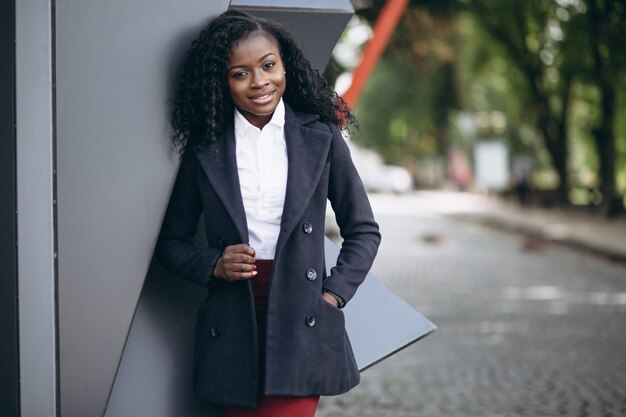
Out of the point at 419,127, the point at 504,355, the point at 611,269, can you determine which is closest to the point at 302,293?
the point at 504,355

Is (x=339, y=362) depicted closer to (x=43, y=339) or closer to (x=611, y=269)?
(x=43, y=339)

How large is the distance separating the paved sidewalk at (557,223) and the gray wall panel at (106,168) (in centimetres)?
1342

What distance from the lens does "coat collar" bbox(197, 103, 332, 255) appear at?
8.66ft

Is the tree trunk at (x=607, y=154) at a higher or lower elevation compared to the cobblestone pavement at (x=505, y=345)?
higher

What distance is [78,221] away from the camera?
277cm

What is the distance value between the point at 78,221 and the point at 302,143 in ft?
2.11

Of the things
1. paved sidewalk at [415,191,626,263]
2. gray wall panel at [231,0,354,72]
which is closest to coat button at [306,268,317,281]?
gray wall panel at [231,0,354,72]

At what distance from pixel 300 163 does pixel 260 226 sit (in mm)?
197

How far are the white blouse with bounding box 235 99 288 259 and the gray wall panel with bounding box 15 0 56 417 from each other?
20.4 inches

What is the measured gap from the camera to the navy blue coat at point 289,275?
2.64m

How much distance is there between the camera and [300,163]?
2697 mm

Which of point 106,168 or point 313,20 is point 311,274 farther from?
point 313,20

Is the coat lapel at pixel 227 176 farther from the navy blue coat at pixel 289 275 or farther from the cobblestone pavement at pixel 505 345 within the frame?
the cobblestone pavement at pixel 505 345

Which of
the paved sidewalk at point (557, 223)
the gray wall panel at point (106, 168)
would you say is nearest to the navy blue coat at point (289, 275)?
the gray wall panel at point (106, 168)
